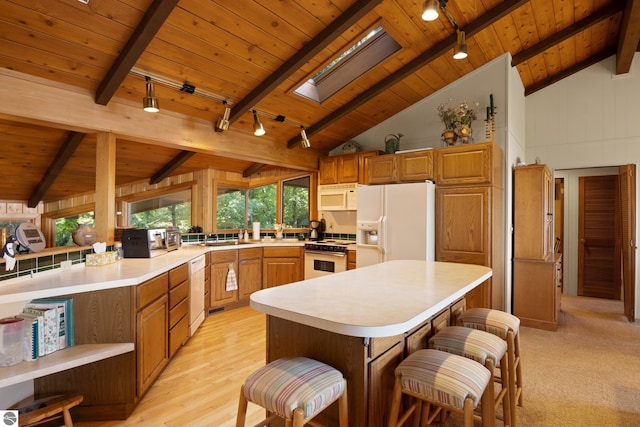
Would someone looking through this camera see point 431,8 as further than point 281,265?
No

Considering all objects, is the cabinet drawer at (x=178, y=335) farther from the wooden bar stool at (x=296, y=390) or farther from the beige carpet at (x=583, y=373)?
the beige carpet at (x=583, y=373)

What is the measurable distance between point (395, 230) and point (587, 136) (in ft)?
10.0

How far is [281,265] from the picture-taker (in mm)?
4816

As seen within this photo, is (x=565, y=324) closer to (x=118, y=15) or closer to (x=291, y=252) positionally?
(x=291, y=252)

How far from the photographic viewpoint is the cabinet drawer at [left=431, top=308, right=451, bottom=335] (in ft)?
6.47

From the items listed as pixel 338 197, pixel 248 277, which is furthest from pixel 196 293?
pixel 338 197

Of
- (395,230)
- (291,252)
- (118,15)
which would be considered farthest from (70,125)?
(395,230)

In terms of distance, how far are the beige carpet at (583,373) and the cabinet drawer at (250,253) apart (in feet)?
10.6

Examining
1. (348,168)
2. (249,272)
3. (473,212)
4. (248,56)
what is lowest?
(249,272)

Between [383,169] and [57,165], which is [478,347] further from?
[57,165]

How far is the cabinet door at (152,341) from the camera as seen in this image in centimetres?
219

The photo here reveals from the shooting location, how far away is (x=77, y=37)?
93.1 inches

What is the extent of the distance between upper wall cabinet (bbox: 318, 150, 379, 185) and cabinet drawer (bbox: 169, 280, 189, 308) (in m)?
2.62

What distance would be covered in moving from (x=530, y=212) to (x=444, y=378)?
328 centimetres
